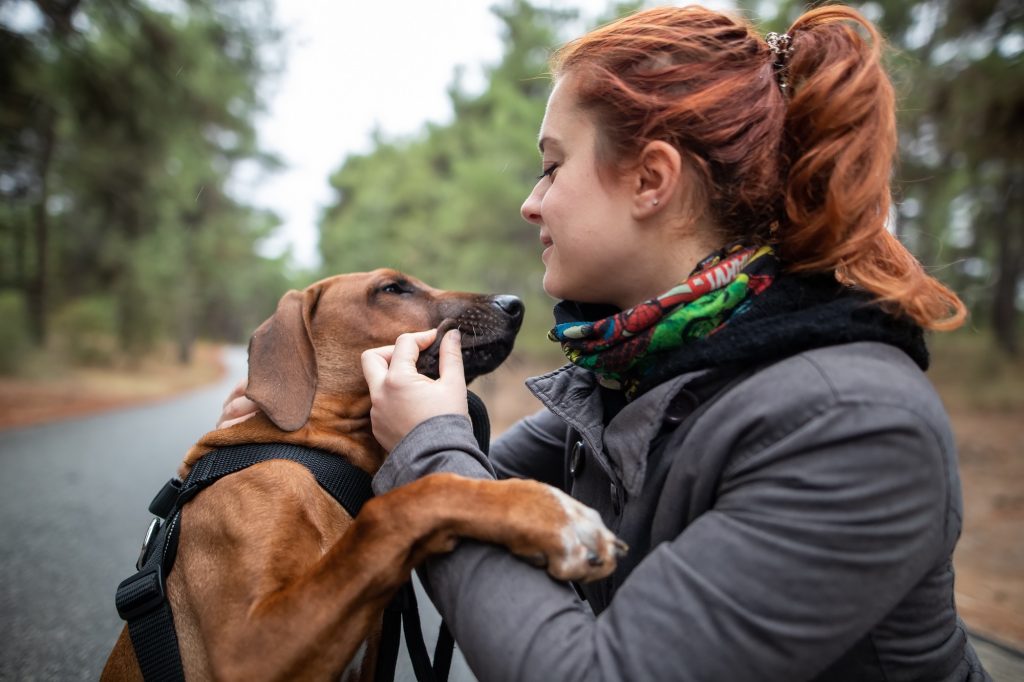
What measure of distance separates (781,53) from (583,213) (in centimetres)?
73

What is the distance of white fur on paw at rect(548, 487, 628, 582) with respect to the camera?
1501 millimetres

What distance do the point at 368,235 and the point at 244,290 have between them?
20.4 m

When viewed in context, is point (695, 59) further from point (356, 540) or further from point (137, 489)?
point (137, 489)

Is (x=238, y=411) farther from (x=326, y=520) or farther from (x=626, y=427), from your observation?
(x=626, y=427)

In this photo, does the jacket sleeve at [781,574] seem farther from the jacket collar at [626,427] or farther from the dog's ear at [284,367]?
the dog's ear at [284,367]

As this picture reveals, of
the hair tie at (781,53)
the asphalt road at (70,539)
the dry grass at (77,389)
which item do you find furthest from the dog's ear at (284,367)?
the dry grass at (77,389)

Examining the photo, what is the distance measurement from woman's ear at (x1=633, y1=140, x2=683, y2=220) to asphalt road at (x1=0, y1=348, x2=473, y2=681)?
238 cm

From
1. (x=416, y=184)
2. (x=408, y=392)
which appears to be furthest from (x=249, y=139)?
(x=408, y=392)

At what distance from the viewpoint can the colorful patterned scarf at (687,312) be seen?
66.0 inches

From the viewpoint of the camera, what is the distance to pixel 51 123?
12031mm

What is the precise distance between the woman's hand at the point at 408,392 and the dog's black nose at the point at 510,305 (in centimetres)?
79

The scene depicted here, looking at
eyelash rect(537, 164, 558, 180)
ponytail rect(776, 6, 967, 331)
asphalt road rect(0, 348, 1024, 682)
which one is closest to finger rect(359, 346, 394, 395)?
eyelash rect(537, 164, 558, 180)

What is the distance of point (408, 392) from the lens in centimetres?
180

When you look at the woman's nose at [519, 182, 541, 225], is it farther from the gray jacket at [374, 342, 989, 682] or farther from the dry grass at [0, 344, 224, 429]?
the dry grass at [0, 344, 224, 429]
